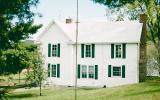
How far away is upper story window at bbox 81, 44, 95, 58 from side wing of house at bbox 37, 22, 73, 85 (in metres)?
1.72

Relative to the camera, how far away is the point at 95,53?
140 feet

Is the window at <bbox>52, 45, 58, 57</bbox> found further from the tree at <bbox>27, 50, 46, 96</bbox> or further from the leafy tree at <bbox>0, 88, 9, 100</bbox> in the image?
the leafy tree at <bbox>0, 88, 9, 100</bbox>

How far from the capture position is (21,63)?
41.9m

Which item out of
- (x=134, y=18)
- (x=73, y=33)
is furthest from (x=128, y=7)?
(x=73, y=33)

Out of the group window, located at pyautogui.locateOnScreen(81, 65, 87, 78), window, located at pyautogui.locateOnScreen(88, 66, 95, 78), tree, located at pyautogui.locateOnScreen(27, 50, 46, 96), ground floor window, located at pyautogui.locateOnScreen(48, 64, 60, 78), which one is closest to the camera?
tree, located at pyautogui.locateOnScreen(27, 50, 46, 96)

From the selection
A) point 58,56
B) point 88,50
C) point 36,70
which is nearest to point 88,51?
point 88,50

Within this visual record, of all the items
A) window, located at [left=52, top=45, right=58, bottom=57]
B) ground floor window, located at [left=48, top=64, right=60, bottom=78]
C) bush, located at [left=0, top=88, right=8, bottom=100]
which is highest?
window, located at [left=52, top=45, right=58, bottom=57]

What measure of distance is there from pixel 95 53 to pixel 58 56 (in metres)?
5.02

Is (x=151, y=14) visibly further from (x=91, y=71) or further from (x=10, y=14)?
(x=10, y=14)

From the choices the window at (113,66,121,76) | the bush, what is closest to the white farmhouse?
the window at (113,66,121,76)

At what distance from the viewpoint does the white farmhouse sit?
40.7 meters

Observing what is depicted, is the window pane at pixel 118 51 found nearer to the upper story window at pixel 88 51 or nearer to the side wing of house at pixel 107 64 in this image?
the side wing of house at pixel 107 64

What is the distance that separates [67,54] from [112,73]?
647cm

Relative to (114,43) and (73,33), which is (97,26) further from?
(114,43)
